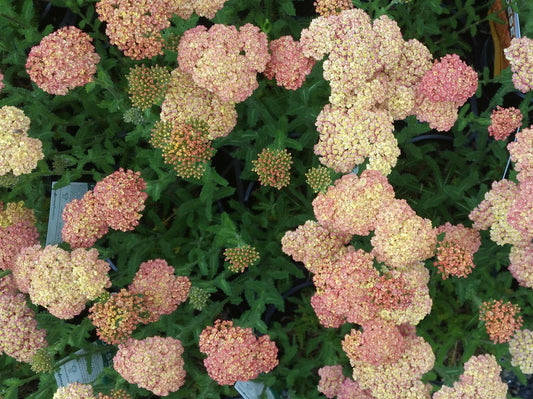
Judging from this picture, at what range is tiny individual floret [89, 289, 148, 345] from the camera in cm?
295

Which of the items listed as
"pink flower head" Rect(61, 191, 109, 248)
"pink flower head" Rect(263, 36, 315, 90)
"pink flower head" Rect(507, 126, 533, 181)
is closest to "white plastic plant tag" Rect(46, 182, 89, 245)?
"pink flower head" Rect(61, 191, 109, 248)

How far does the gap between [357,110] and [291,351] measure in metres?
1.99

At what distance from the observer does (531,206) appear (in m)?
2.80

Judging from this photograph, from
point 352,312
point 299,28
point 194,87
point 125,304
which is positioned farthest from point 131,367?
point 299,28

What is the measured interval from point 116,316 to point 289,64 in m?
1.98

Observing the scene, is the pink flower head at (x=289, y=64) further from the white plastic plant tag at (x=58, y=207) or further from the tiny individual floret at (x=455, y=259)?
the white plastic plant tag at (x=58, y=207)

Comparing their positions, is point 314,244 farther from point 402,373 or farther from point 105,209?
point 105,209

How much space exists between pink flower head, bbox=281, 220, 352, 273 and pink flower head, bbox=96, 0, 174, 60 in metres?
1.50

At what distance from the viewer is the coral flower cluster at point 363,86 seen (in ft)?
9.64

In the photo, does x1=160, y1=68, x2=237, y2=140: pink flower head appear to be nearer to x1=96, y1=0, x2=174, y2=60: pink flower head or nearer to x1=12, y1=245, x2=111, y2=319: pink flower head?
x1=96, y1=0, x2=174, y2=60: pink flower head

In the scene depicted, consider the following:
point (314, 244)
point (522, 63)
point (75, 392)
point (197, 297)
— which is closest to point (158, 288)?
point (197, 297)

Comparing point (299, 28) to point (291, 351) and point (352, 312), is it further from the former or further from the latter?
point (291, 351)

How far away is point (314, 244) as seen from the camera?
303 cm

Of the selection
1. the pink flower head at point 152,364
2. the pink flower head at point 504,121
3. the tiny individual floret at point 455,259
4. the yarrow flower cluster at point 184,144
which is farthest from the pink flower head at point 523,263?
the pink flower head at point 152,364
